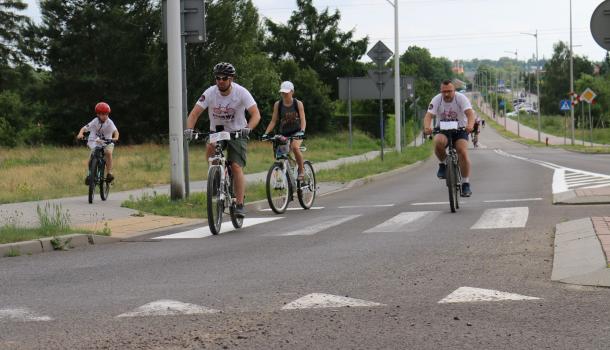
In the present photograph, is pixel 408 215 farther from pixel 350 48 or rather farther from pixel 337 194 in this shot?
pixel 350 48

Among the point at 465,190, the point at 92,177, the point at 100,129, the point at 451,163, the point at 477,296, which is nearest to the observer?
the point at 477,296

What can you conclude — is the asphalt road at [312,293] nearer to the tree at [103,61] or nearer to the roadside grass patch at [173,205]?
the roadside grass patch at [173,205]

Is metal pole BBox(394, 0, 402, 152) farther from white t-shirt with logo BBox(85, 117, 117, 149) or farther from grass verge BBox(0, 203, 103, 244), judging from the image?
grass verge BBox(0, 203, 103, 244)

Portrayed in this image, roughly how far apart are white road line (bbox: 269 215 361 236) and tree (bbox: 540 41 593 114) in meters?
150

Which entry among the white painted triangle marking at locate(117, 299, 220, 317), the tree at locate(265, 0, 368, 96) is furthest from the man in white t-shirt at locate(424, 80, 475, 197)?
the tree at locate(265, 0, 368, 96)

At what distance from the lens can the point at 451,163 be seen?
1169 centimetres

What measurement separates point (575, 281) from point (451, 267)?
110 cm

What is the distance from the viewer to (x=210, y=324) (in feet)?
16.0

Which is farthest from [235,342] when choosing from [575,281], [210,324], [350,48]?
[350,48]

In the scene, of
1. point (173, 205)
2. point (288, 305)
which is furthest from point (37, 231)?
point (288, 305)

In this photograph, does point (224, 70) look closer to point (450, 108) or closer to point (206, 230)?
point (206, 230)

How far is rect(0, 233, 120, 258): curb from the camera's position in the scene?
27.6 feet

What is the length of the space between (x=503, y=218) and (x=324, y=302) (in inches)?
228

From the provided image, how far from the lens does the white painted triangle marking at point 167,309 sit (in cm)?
523
